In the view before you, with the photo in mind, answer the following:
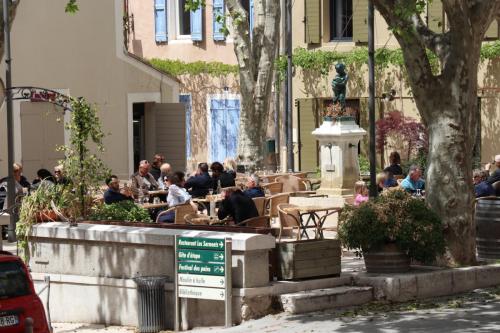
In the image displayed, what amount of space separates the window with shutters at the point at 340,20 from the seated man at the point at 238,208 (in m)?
18.9

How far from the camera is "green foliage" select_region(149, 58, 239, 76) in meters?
39.5

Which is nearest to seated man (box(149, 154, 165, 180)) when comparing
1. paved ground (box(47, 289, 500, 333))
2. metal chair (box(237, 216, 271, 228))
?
metal chair (box(237, 216, 271, 228))

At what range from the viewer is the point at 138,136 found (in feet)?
116

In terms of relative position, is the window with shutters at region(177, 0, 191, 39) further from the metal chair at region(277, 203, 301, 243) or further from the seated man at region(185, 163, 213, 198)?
the metal chair at region(277, 203, 301, 243)

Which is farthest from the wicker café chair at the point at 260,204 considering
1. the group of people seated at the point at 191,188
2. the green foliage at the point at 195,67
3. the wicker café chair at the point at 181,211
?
the green foliage at the point at 195,67

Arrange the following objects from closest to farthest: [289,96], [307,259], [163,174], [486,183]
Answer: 1. [307,259]
2. [486,183]
3. [163,174]
4. [289,96]

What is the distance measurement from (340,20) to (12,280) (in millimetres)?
24327

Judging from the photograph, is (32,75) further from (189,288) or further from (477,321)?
(477,321)

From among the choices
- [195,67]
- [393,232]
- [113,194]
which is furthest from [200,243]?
[195,67]

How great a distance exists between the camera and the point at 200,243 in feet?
50.2

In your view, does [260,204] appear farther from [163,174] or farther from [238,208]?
[163,174]

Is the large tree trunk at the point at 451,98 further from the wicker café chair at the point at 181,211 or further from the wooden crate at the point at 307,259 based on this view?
the wicker café chair at the point at 181,211

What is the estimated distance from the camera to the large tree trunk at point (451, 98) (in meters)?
16.5

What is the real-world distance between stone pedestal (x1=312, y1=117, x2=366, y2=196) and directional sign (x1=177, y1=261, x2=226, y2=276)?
32.9 ft
